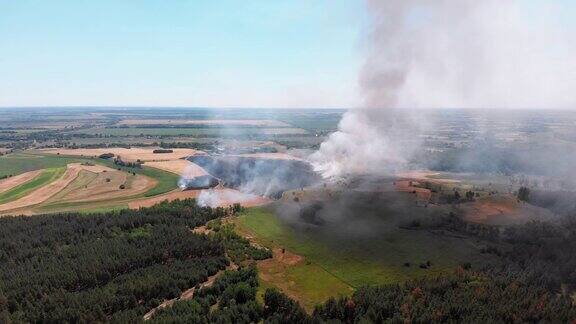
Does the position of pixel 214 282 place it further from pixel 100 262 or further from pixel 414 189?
pixel 414 189

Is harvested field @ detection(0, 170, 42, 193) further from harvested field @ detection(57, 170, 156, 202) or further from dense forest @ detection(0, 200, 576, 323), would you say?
dense forest @ detection(0, 200, 576, 323)

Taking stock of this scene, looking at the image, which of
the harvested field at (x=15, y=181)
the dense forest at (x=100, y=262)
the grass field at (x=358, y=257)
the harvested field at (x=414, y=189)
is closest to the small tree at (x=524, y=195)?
the harvested field at (x=414, y=189)

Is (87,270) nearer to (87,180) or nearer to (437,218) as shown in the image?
(437,218)

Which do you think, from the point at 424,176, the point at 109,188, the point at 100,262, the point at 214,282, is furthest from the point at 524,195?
the point at 109,188

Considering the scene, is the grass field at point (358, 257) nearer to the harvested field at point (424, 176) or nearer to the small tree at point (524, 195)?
the small tree at point (524, 195)

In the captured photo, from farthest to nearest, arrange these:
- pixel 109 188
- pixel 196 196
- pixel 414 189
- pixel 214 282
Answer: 1. pixel 109 188
2. pixel 196 196
3. pixel 414 189
4. pixel 214 282
